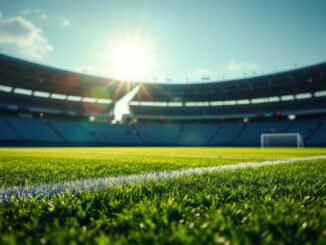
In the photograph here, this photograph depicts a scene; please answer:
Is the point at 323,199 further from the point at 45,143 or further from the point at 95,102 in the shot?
the point at 95,102

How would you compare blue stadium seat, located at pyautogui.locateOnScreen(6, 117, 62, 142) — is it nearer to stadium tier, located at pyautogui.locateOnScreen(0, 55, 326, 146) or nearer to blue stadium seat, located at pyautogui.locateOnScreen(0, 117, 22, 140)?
stadium tier, located at pyautogui.locateOnScreen(0, 55, 326, 146)

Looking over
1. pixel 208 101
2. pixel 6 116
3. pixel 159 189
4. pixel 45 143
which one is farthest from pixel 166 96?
pixel 159 189

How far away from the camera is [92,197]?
203cm

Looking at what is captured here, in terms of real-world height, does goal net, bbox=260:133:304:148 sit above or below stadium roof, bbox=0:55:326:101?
below

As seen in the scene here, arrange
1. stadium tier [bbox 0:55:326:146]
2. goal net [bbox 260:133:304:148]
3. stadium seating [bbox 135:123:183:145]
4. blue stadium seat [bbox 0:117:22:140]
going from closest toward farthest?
1. blue stadium seat [bbox 0:117:22:140]
2. stadium tier [bbox 0:55:326:146]
3. goal net [bbox 260:133:304:148]
4. stadium seating [bbox 135:123:183:145]

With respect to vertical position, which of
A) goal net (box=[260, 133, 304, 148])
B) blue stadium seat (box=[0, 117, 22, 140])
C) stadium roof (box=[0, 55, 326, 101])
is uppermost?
stadium roof (box=[0, 55, 326, 101])

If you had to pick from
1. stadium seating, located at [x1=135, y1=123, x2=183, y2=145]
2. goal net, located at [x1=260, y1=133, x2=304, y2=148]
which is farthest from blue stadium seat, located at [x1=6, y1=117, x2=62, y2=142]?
goal net, located at [x1=260, y1=133, x2=304, y2=148]

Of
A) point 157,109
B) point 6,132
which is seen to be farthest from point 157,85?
point 6,132

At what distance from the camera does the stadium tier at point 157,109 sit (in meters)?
34.6

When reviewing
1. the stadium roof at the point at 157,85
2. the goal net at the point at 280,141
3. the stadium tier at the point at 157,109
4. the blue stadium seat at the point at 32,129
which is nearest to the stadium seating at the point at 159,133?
the stadium tier at the point at 157,109

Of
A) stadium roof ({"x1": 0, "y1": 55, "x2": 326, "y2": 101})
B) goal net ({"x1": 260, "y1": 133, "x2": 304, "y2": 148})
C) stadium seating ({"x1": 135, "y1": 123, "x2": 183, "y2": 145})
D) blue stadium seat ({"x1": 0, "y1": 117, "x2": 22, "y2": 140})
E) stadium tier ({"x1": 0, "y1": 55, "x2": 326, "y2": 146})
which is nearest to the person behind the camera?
stadium roof ({"x1": 0, "y1": 55, "x2": 326, "y2": 101})

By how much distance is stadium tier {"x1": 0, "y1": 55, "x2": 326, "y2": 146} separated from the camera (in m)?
34.6

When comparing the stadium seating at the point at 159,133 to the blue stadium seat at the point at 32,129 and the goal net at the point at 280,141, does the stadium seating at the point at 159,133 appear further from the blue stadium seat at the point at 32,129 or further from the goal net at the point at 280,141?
the goal net at the point at 280,141

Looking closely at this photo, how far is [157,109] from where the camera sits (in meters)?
48.6
